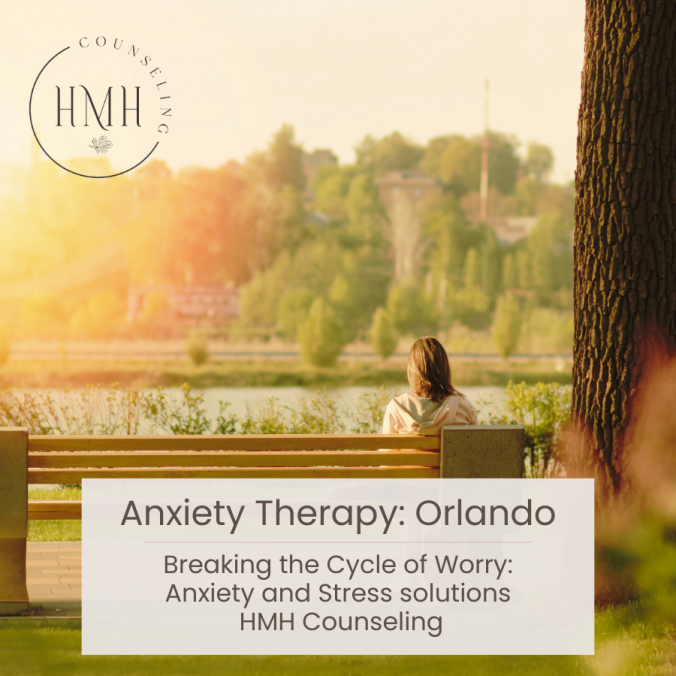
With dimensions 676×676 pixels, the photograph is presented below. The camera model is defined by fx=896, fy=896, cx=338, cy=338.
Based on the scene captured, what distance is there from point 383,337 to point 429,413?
110 ft

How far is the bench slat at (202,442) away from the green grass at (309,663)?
754 millimetres

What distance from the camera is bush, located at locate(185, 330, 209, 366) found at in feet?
117

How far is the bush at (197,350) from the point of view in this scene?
3552 cm

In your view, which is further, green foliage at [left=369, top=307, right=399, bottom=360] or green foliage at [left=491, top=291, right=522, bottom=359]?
green foliage at [left=491, top=291, right=522, bottom=359]

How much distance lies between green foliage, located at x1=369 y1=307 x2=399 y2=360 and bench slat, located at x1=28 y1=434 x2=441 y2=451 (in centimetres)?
3331

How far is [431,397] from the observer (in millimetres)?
3959

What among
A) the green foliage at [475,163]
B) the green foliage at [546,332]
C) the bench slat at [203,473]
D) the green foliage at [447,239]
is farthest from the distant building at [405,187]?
the bench slat at [203,473]

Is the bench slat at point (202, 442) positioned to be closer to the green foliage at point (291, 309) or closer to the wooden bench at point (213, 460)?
the wooden bench at point (213, 460)

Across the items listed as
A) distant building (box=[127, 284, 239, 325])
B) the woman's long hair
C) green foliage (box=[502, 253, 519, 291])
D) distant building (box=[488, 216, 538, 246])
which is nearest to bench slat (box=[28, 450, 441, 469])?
the woman's long hair

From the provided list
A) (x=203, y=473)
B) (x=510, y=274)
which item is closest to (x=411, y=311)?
(x=510, y=274)

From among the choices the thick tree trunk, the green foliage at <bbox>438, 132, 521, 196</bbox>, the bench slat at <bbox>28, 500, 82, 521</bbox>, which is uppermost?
the green foliage at <bbox>438, 132, 521, 196</bbox>

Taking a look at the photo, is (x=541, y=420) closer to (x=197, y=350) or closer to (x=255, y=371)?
(x=255, y=371)

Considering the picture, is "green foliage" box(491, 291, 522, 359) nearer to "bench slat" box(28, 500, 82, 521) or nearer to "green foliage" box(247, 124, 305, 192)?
"green foliage" box(247, 124, 305, 192)

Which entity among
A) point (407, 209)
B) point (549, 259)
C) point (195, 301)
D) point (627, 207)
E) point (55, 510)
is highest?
point (407, 209)
